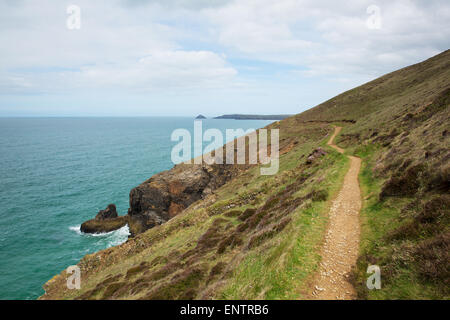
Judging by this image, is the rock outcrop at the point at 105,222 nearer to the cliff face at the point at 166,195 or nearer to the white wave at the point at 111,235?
the white wave at the point at 111,235

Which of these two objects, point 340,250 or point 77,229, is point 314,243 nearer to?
point 340,250

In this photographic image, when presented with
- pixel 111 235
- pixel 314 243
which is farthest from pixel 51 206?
pixel 314 243

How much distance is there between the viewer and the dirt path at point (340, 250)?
8.09 m

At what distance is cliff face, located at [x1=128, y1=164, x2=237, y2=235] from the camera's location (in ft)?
167

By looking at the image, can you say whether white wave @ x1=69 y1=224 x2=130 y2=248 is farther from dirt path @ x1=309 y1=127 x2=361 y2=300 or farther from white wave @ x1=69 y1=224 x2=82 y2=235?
dirt path @ x1=309 y1=127 x2=361 y2=300

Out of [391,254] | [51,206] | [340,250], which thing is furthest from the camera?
[51,206]

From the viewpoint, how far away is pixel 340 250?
10.4 metres

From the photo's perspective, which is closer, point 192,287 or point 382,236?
point 382,236

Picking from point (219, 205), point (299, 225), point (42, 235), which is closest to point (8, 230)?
point (42, 235)

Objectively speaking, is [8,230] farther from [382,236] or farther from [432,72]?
[432,72]

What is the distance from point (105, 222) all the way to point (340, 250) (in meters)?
55.9
